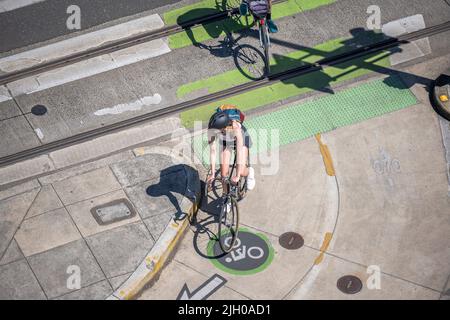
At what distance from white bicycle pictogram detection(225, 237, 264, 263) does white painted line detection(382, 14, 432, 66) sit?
6.17 meters

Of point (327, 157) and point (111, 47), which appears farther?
point (111, 47)

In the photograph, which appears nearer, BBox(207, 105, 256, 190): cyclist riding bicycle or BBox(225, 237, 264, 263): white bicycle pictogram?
BBox(207, 105, 256, 190): cyclist riding bicycle

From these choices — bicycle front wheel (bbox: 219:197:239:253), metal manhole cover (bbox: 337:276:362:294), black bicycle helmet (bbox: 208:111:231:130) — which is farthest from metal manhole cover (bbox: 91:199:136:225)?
metal manhole cover (bbox: 337:276:362:294)

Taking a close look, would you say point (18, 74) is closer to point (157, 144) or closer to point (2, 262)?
point (157, 144)

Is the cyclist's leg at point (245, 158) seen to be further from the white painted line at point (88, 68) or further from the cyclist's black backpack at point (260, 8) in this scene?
the white painted line at point (88, 68)

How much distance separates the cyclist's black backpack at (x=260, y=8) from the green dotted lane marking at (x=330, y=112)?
221 cm

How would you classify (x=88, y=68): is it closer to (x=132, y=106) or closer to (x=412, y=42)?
(x=132, y=106)

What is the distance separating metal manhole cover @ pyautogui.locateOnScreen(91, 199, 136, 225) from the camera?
14.1 metres

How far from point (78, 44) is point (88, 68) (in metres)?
0.89

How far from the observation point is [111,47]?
680 inches

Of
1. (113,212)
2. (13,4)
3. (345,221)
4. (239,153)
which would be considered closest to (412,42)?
(345,221)

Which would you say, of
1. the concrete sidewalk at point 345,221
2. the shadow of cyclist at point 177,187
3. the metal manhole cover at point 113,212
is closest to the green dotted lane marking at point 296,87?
the concrete sidewalk at point 345,221

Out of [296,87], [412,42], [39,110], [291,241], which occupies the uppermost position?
[412,42]

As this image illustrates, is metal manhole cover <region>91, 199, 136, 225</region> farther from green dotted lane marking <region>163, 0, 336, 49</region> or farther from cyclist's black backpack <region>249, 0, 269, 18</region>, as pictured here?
cyclist's black backpack <region>249, 0, 269, 18</region>
